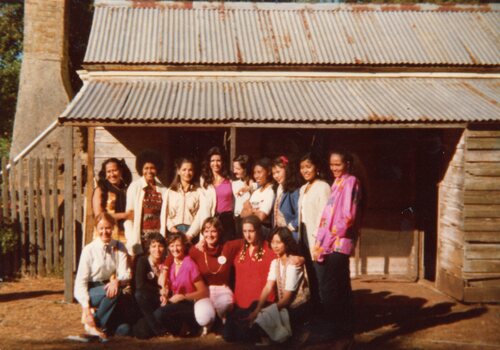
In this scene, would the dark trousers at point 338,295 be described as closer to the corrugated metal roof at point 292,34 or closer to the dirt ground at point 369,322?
the dirt ground at point 369,322

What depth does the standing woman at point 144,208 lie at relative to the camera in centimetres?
617

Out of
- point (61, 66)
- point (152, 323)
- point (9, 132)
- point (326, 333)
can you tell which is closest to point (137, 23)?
point (61, 66)

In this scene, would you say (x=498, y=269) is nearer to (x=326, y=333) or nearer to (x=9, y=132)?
(x=326, y=333)

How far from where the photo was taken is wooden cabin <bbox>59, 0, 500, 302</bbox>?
300 inches

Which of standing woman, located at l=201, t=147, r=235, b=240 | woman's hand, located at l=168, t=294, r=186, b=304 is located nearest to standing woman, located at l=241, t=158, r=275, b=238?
standing woman, located at l=201, t=147, r=235, b=240

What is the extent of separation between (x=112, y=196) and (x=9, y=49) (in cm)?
2142

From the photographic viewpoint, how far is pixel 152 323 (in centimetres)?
576

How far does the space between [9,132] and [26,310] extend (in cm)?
2272

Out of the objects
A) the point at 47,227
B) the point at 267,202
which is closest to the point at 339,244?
the point at 267,202

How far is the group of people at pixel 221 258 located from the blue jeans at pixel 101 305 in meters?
0.01

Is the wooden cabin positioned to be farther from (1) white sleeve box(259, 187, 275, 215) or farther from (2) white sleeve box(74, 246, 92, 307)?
(2) white sleeve box(74, 246, 92, 307)

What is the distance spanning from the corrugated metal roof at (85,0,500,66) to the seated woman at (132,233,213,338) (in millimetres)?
4602

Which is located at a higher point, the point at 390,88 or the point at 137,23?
the point at 137,23

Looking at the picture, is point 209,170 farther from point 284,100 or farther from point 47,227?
point 47,227
